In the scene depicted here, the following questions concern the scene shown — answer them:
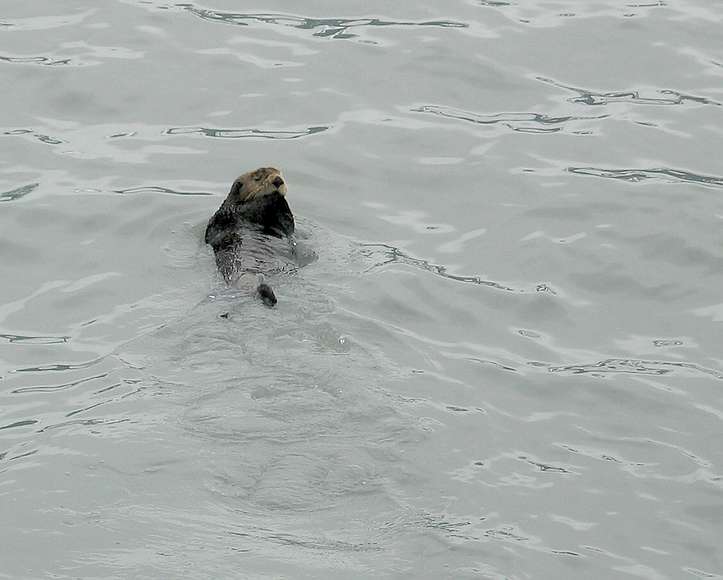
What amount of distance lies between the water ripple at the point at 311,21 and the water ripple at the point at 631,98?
1.84m

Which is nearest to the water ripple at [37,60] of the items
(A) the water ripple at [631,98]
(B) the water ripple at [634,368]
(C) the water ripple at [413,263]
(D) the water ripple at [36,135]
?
(D) the water ripple at [36,135]

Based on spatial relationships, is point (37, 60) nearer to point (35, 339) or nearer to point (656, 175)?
point (35, 339)

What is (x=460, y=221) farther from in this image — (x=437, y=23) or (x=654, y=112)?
(x=437, y=23)

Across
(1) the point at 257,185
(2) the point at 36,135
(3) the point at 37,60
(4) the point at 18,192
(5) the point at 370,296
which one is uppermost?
(3) the point at 37,60

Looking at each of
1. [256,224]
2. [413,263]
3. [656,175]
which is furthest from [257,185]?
[656,175]

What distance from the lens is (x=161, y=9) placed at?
13.5 meters

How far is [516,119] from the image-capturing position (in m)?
11.5

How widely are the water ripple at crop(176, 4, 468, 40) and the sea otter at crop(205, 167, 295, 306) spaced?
4144 millimetres

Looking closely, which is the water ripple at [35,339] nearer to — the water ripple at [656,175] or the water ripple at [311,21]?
the water ripple at [656,175]

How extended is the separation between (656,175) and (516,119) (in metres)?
1.46

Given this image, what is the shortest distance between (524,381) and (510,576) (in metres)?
2.02

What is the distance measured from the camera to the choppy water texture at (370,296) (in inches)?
244

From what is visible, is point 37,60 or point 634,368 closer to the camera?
point 634,368

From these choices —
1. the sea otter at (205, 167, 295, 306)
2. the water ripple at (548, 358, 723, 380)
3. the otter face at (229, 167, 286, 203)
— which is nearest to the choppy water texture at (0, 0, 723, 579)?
the water ripple at (548, 358, 723, 380)
